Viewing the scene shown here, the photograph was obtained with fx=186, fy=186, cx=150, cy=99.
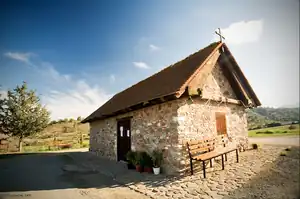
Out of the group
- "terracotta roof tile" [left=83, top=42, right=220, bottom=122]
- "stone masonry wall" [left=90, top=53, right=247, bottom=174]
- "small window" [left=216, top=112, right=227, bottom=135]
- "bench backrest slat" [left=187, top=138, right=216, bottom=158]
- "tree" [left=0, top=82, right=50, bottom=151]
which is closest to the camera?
"bench backrest slat" [left=187, top=138, right=216, bottom=158]

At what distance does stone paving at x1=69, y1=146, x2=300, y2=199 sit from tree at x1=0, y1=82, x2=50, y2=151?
17081mm

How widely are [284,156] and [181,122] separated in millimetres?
5302

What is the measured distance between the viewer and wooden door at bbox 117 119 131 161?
9.92m

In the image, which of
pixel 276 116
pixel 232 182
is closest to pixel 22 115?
pixel 232 182

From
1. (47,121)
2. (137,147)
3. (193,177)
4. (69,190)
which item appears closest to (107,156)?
(137,147)

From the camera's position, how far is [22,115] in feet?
64.6

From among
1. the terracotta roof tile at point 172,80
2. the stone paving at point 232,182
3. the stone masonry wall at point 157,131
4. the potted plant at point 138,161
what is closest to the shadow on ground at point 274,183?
the stone paving at point 232,182

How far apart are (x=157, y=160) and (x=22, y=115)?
18441 millimetres

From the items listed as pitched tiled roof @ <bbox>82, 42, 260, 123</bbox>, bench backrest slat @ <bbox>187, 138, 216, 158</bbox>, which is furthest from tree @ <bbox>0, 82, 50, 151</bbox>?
bench backrest slat @ <bbox>187, 138, 216, 158</bbox>

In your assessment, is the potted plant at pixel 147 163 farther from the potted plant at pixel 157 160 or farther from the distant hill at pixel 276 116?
the distant hill at pixel 276 116

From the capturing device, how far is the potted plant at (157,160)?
7.26m

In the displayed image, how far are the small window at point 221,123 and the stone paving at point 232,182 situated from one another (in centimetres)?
160

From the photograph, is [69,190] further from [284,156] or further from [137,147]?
[284,156]

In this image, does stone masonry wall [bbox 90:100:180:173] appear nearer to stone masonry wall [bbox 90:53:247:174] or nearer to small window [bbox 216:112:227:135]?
stone masonry wall [bbox 90:53:247:174]
